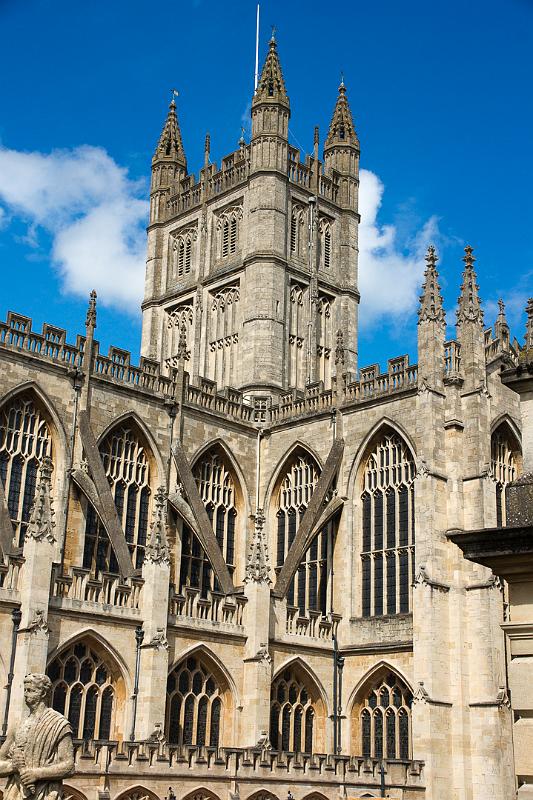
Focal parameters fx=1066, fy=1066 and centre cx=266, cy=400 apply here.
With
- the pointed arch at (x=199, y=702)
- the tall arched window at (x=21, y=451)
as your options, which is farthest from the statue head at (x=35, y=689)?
the tall arched window at (x=21, y=451)

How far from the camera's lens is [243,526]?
36.7 metres

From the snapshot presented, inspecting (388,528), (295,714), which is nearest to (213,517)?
(388,528)

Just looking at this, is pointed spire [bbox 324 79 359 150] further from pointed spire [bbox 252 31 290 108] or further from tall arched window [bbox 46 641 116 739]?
tall arched window [bbox 46 641 116 739]

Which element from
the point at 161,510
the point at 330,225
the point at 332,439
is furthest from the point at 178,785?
the point at 330,225

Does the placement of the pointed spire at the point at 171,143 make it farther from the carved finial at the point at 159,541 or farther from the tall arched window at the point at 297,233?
the carved finial at the point at 159,541

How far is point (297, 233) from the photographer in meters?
44.2

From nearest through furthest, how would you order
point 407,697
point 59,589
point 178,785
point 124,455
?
1. point 178,785
2. point 59,589
3. point 407,697
4. point 124,455

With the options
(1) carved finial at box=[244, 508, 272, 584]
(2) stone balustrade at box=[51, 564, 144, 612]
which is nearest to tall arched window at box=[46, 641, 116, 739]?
(2) stone balustrade at box=[51, 564, 144, 612]

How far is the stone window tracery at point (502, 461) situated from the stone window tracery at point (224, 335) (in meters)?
12.0

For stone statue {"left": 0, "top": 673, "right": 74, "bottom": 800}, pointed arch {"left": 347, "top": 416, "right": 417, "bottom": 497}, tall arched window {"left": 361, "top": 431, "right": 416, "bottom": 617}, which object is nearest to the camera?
stone statue {"left": 0, "top": 673, "right": 74, "bottom": 800}

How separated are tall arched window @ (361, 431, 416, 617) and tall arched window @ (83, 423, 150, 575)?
7014 mm

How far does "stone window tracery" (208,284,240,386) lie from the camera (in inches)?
1671

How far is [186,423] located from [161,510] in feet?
22.9

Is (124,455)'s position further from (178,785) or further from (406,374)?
(178,785)
